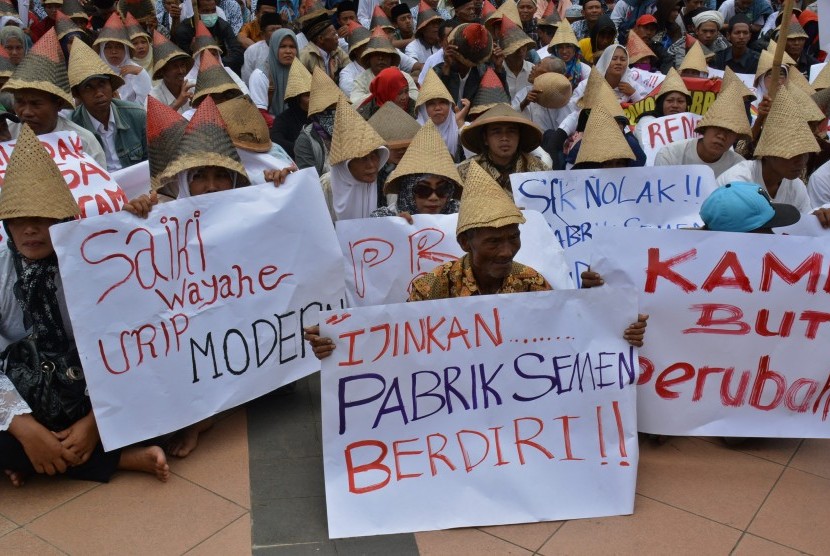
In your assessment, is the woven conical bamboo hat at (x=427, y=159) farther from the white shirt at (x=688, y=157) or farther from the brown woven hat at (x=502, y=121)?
the white shirt at (x=688, y=157)

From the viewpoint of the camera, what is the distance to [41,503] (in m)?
3.36

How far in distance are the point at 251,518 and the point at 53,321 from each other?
121 cm

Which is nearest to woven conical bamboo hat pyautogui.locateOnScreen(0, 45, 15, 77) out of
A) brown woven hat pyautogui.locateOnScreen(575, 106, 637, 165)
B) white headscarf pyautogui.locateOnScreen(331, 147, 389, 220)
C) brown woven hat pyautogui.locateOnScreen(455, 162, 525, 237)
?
white headscarf pyautogui.locateOnScreen(331, 147, 389, 220)

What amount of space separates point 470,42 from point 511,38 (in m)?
0.87

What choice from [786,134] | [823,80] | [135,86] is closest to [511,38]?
[823,80]

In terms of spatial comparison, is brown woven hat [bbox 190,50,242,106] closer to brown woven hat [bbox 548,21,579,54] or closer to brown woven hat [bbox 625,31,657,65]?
brown woven hat [bbox 548,21,579,54]

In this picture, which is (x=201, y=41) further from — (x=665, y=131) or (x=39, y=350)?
(x=39, y=350)

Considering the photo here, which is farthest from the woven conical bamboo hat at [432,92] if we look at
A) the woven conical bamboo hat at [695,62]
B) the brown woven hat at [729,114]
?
the woven conical bamboo hat at [695,62]

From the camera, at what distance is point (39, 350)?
343 cm

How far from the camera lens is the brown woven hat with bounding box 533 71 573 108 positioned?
21.1ft

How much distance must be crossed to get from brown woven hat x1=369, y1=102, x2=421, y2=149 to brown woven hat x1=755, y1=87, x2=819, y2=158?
2.06 m

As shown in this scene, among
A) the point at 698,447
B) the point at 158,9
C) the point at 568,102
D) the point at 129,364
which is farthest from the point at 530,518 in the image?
the point at 158,9

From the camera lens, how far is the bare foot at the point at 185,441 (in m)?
3.68

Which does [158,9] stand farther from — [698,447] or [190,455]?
[698,447]
